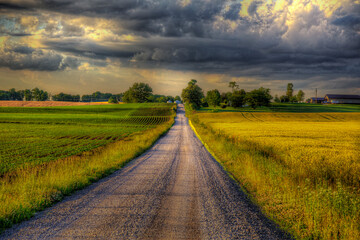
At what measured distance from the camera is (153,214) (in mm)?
6641

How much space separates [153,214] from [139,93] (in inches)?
6629

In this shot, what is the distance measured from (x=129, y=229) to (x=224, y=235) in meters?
2.46

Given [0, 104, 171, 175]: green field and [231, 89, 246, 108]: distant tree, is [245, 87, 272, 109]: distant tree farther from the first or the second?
[0, 104, 171, 175]: green field

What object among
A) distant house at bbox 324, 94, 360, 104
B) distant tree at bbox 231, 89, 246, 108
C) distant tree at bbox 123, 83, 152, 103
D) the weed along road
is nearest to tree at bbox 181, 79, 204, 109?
distant tree at bbox 231, 89, 246, 108

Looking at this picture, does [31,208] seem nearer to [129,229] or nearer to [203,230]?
[129,229]

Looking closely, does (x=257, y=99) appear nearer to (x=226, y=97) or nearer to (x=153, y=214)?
(x=226, y=97)

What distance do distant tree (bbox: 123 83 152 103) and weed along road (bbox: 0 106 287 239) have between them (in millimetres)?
163722

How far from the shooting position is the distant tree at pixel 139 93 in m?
170

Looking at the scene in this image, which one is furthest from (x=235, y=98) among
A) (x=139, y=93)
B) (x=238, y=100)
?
(x=139, y=93)

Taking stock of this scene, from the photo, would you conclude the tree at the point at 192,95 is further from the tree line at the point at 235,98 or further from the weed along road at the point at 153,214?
the weed along road at the point at 153,214

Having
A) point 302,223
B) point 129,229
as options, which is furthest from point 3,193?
point 302,223

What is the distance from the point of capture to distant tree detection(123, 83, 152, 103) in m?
170

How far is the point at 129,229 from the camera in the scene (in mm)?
5723

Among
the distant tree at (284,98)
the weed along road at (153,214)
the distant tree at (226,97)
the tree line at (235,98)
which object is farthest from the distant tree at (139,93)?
the weed along road at (153,214)
